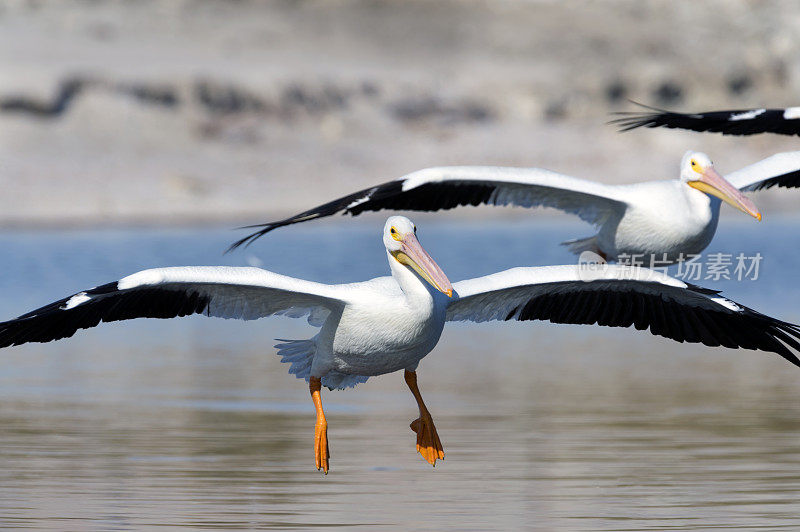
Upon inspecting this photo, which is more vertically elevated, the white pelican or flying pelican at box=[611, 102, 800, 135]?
flying pelican at box=[611, 102, 800, 135]

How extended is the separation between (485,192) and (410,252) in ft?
8.30

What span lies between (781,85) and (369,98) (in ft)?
40.5

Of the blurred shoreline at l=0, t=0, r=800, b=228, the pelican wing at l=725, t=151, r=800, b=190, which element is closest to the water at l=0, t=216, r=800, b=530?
the pelican wing at l=725, t=151, r=800, b=190

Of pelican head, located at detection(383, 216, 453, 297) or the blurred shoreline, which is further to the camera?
the blurred shoreline

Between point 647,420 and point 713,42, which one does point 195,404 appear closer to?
point 647,420

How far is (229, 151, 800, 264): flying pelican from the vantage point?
33.8 feet

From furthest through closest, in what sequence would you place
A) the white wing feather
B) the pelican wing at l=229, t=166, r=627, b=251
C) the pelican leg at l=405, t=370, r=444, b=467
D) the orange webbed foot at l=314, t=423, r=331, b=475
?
the pelican wing at l=229, t=166, r=627, b=251 < the pelican leg at l=405, t=370, r=444, b=467 < the white wing feather < the orange webbed foot at l=314, t=423, r=331, b=475

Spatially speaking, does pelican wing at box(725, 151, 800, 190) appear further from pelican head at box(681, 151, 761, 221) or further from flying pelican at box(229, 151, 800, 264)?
pelican head at box(681, 151, 761, 221)

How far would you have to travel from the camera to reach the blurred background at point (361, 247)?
26.1 feet

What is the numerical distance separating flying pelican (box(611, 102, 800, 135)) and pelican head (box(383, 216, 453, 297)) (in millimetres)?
3390

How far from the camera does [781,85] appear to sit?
160 feet

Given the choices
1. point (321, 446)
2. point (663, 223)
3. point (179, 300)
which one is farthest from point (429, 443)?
point (663, 223)

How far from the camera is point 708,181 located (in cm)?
1071

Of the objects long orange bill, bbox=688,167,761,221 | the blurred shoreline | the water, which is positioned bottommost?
the water
